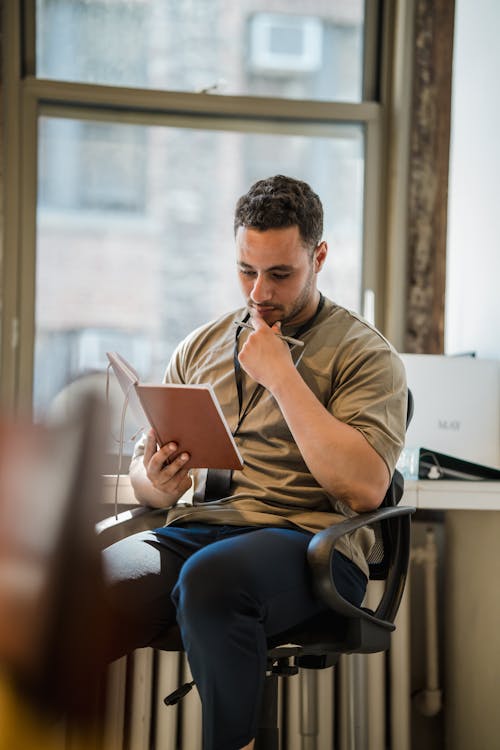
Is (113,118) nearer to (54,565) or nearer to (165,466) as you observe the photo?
(165,466)

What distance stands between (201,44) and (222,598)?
208 cm

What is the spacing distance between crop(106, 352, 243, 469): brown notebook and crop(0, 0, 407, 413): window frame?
44.5 inches

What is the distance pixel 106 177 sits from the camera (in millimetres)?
2844

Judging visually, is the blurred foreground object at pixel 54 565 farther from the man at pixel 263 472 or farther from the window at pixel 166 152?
the window at pixel 166 152

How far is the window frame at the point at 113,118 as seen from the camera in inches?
109

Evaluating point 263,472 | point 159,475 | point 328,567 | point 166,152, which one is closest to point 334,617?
point 328,567

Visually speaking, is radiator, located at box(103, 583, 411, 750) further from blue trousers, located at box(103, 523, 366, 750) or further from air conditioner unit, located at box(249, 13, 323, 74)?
air conditioner unit, located at box(249, 13, 323, 74)

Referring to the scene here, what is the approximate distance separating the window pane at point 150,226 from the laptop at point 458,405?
2.27 feet

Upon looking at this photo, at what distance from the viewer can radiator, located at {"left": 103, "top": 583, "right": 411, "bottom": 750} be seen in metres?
2.33

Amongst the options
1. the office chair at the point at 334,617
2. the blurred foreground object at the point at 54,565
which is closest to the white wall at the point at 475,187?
the office chair at the point at 334,617

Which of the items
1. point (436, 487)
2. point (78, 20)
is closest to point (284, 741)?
point (436, 487)

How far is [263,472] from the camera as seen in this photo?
5.80 feet

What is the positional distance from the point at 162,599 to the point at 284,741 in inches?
40.5

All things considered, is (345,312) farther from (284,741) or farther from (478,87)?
(284,741)
